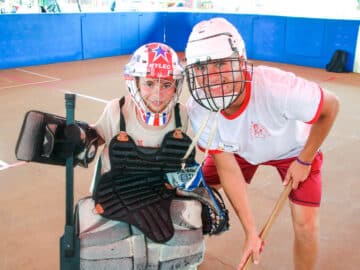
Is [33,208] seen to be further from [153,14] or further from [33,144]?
[153,14]

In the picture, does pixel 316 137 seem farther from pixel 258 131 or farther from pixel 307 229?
pixel 307 229

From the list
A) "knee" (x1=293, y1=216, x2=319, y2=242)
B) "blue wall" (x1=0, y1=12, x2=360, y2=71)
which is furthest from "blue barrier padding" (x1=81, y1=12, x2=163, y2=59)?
"knee" (x1=293, y1=216, x2=319, y2=242)

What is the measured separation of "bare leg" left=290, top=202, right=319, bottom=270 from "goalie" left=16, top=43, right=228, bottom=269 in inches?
15.9

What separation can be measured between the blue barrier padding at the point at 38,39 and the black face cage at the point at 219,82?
7.66 meters

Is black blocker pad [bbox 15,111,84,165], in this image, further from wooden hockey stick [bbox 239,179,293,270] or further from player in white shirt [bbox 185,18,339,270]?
wooden hockey stick [bbox 239,179,293,270]

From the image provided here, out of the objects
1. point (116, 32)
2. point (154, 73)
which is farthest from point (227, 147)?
point (116, 32)

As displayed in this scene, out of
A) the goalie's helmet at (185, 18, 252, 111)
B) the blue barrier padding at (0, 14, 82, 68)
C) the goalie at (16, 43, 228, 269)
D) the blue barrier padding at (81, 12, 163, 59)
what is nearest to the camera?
the goalie's helmet at (185, 18, 252, 111)

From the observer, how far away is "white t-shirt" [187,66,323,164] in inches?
71.4

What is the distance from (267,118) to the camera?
6.33 feet

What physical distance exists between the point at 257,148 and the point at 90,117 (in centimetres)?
349

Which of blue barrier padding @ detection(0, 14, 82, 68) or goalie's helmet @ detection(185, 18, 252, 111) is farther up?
goalie's helmet @ detection(185, 18, 252, 111)

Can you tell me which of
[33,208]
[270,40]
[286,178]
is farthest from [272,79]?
[270,40]

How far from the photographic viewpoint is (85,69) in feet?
27.8

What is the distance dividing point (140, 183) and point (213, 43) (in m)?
0.71
